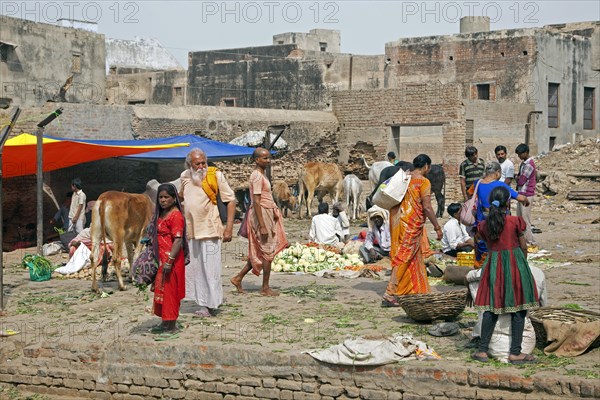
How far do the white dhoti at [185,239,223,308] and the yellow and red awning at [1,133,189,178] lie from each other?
21.4 feet

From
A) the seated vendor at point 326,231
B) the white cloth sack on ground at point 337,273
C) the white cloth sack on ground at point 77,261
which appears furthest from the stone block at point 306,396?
the seated vendor at point 326,231

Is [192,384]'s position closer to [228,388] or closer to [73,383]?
[228,388]

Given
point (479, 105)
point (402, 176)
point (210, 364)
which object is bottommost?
point (210, 364)

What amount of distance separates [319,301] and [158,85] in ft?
107

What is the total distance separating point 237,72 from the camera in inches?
1560

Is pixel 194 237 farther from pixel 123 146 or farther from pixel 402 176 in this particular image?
pixel 123 146

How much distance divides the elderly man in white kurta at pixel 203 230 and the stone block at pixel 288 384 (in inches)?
66.6

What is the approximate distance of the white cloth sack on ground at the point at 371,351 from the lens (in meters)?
7.02

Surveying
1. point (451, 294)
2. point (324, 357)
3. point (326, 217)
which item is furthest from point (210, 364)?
point (326, 217)

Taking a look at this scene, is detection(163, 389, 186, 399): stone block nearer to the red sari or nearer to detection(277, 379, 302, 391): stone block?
the red sari

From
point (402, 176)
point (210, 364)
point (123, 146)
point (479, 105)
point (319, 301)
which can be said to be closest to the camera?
point (210, 364)

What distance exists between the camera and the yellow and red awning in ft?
48.1

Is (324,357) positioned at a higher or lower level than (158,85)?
lower

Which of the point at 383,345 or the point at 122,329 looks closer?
the point at 383,345
